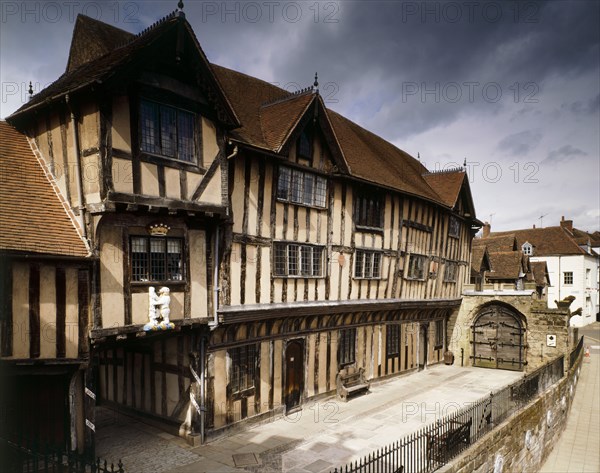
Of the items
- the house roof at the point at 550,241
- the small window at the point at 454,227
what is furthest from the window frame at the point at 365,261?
the house roof at the point at 550,241

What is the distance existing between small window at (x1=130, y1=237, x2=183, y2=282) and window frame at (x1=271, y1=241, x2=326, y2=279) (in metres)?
3.15

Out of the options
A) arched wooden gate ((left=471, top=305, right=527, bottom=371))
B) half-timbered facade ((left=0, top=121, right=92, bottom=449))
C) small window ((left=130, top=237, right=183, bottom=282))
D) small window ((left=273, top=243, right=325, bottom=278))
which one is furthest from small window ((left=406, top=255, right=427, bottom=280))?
half-timbered facade ((left=0, top=121, right=92, bottom=449))

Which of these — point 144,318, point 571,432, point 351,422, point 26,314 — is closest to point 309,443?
point 351,422

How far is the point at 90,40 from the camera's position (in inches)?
457

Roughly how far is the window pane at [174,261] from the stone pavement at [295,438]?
13.8ft

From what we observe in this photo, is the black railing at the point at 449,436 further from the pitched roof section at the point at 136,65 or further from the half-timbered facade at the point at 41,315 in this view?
the pitched roof section at the point at 136,65

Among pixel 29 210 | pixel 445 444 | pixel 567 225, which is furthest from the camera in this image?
pixel 567 225

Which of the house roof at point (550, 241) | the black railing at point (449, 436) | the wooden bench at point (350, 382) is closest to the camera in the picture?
the black railing at point (449, 436)

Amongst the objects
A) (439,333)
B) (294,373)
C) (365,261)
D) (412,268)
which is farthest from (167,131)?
(439,333)

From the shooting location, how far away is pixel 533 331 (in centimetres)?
2108

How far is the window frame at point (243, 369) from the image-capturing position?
11.9 m

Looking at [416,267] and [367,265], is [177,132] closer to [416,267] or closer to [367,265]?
[367,265]

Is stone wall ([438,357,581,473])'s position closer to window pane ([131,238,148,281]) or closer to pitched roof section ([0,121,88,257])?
window pane ([131,238,148,281])

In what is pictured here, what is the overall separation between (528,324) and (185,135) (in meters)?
18.9
